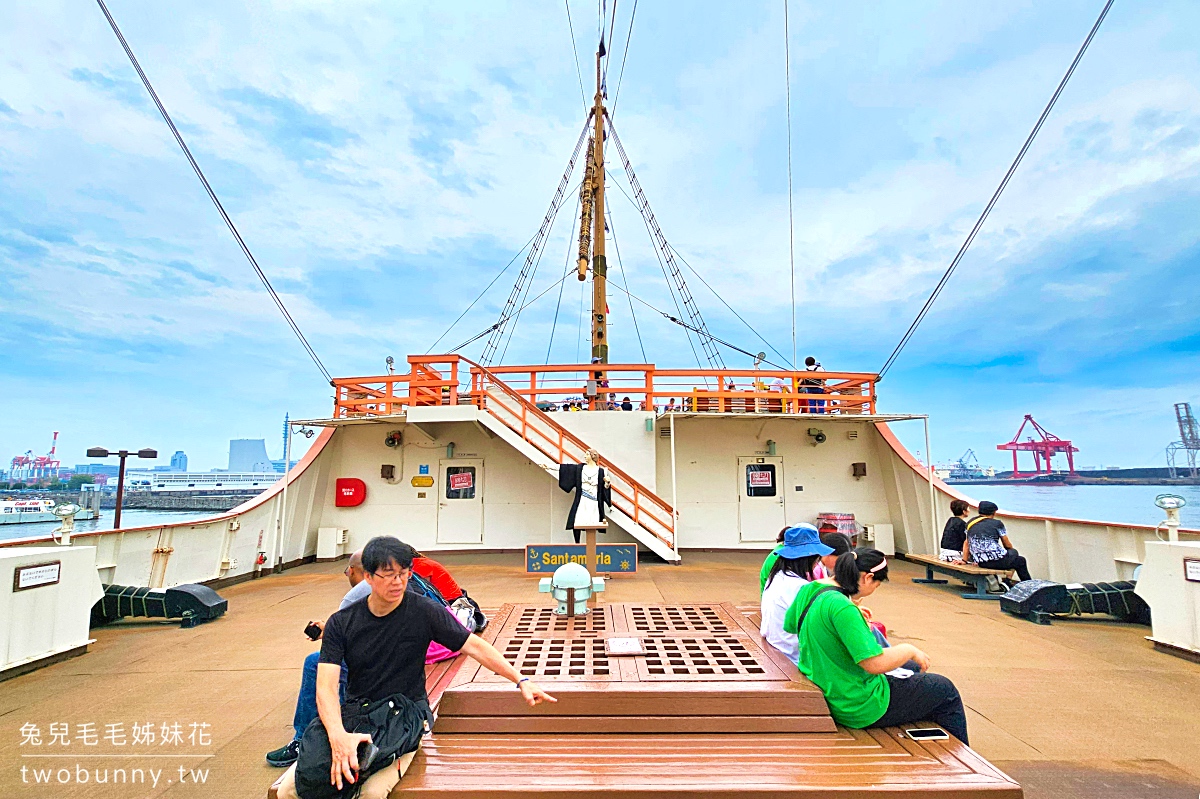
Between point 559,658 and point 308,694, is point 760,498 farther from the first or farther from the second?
point 308,694

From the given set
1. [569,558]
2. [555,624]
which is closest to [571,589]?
[555,624]

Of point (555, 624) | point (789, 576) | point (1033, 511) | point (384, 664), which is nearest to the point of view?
point (384, 664)

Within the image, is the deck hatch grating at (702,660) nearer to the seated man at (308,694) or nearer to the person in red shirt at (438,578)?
the seated man at (308,694)

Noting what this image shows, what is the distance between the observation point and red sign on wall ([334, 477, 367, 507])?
389 inches

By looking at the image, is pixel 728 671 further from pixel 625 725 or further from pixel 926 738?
pixel 926 738

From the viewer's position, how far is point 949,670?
13.2 feet

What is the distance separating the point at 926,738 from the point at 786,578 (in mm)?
920

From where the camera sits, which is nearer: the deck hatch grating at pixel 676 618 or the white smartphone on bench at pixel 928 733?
the white smartphone on bench at pixel 928 733

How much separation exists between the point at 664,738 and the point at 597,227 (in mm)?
10570

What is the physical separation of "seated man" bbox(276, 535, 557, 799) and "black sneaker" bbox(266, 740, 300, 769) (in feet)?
3.54

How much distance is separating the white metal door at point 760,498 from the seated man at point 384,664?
848 cm

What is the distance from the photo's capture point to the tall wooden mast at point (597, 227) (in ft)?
37.2

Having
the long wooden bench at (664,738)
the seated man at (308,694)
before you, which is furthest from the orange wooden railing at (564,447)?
the seated man at (308,694)

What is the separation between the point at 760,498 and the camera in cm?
1002
